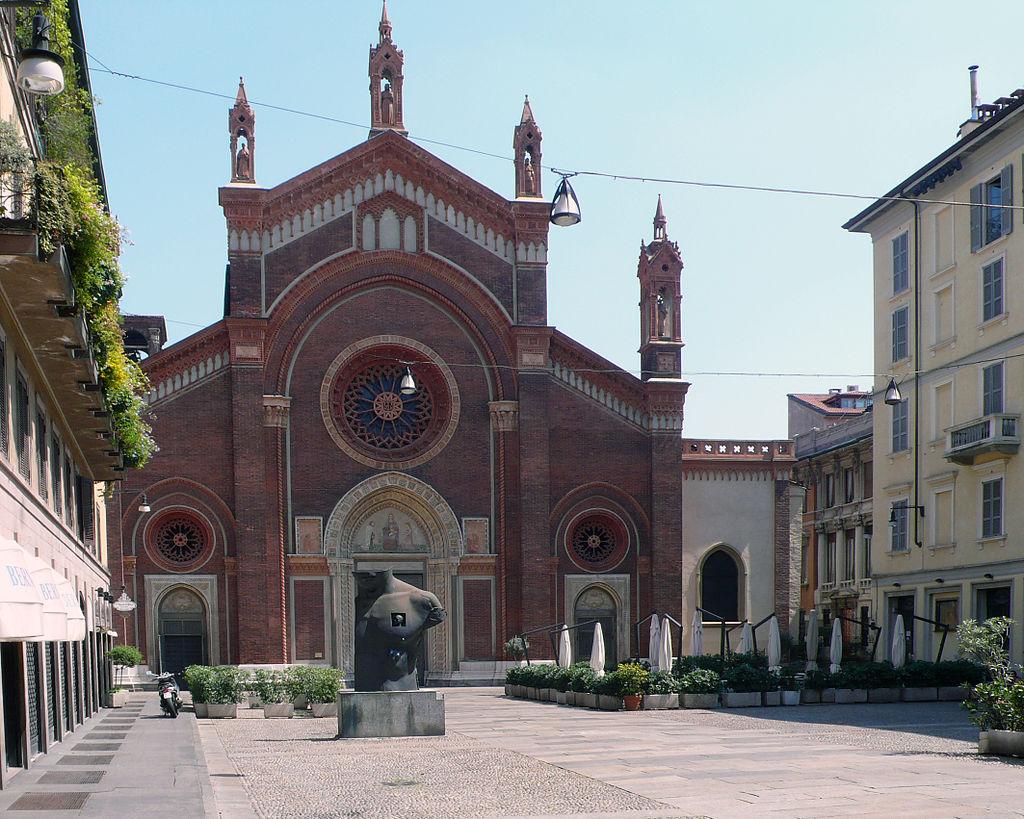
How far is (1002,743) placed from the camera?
18328 mm

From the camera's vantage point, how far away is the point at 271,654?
4144 cm

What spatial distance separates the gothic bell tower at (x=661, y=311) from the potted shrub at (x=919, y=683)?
15.8 metres

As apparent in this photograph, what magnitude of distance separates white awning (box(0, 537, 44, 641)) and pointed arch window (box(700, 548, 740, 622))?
3432cm

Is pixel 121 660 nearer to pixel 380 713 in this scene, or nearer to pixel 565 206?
pixel 380 713

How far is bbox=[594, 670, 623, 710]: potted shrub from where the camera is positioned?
99.6ft

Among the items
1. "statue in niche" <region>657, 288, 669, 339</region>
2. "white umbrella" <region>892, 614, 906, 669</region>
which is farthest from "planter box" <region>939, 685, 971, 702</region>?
"statue in niche" <region>657, 288, 669, 339</region>

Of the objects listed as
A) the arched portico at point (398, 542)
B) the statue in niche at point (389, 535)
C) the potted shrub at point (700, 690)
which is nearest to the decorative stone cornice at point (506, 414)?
the arched portico at point (398, 542)

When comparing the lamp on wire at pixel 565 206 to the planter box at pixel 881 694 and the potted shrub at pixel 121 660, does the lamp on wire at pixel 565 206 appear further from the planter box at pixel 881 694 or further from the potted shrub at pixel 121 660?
the potted shrub at pixel 121 660

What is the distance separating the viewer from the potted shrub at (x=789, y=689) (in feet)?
101

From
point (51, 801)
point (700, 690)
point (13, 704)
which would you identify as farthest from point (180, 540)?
point (51, 801)

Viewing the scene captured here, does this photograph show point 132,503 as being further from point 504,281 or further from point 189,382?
point 504,281

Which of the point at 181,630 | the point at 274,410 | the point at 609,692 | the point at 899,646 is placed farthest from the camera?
the point at 274,410

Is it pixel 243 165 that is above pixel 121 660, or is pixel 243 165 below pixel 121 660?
above

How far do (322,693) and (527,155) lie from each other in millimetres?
22818
